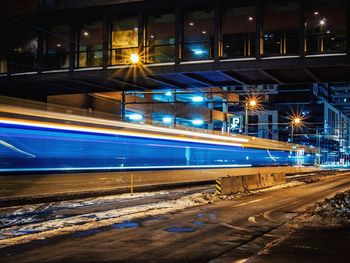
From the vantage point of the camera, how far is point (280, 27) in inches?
1086

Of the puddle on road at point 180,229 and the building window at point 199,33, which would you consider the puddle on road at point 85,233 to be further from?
the building window at point 199,33

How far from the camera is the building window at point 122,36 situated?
1211 inches

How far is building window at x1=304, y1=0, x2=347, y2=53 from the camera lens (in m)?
26.1

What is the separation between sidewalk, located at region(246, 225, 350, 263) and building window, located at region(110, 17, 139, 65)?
20070 millimetres

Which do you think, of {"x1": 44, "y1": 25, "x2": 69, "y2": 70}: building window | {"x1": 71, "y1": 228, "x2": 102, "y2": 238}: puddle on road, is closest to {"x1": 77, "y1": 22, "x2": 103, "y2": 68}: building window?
{"x1": 44, "y1": 25, "x2": 69, "y2": 70}: building window

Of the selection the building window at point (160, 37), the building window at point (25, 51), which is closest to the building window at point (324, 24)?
the building window at point (160, 37)

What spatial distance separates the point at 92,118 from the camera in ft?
71.3

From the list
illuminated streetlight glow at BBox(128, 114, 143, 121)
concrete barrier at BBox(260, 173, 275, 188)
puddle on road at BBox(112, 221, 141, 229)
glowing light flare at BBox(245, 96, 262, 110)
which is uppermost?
glowing light flare at BBox(245, 96, 262, 110)

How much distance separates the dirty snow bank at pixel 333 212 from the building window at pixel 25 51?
22903 millimetres

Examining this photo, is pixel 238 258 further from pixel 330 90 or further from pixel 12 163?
pixel 330 90

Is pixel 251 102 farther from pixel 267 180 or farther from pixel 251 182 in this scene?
Answer: pixel 251 182

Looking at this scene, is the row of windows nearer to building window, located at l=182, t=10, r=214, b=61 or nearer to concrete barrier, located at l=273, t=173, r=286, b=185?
building window, located at l=182, t=10, r=214, b=61

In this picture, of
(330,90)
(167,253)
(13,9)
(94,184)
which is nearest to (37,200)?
(94,184)

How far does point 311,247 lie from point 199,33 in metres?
20.3
